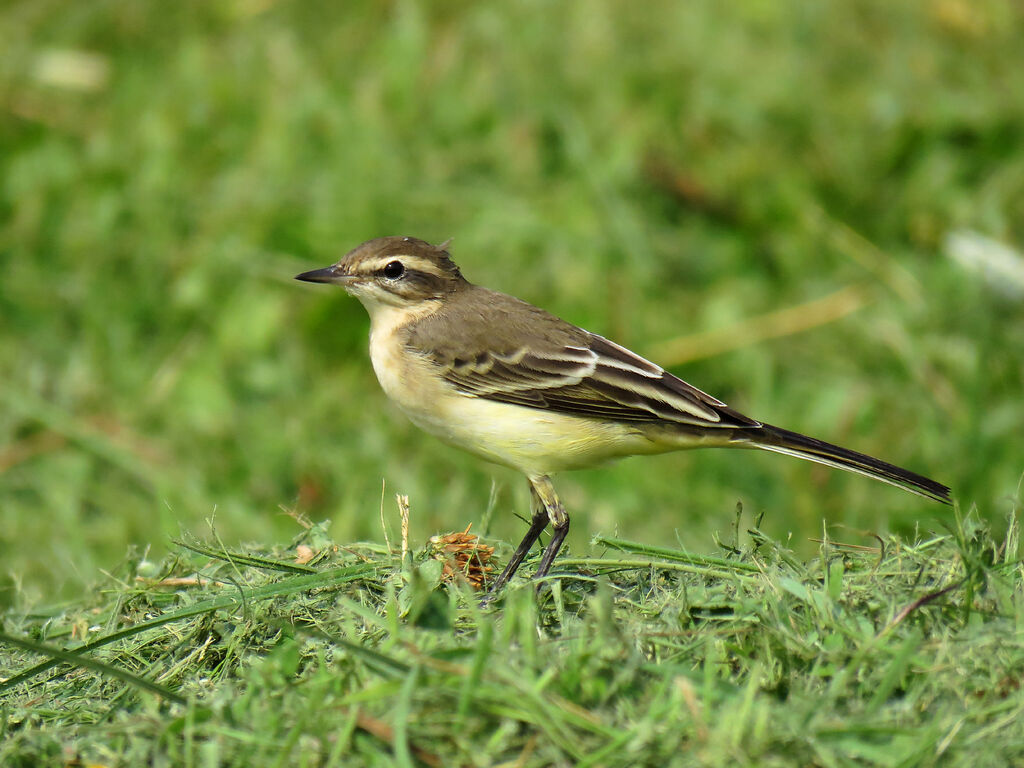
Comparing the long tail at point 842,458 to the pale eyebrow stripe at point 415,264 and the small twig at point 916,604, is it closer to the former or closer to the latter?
the small twig at point 916,604

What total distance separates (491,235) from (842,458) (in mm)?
4773

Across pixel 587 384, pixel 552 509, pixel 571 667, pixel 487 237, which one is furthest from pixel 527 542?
pixel 487 237

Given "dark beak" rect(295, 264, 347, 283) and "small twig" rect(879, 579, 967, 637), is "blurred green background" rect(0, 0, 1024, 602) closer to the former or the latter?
"dark beak" rect(295, 264, 347, 283)

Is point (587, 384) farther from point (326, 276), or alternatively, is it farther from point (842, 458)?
point (326, 276)

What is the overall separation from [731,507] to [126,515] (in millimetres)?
3924

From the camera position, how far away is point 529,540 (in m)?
5.18

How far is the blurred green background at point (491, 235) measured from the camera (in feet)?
27.3

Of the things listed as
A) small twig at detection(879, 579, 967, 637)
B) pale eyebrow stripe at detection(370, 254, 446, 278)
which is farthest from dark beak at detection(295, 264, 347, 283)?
small twig at detection(879, 579, 967, 637)

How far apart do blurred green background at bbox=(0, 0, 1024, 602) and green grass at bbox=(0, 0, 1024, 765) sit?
1.0 inches

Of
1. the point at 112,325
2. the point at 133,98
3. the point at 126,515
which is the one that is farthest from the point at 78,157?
the point at 126,515

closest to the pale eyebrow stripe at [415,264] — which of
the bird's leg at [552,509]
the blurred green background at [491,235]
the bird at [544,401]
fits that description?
the bird at [544,401]

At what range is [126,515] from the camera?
805cm

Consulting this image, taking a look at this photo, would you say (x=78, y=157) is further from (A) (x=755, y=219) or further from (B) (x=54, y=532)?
(A) (x=755, y=219)

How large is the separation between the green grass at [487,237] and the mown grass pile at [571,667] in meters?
2.30
